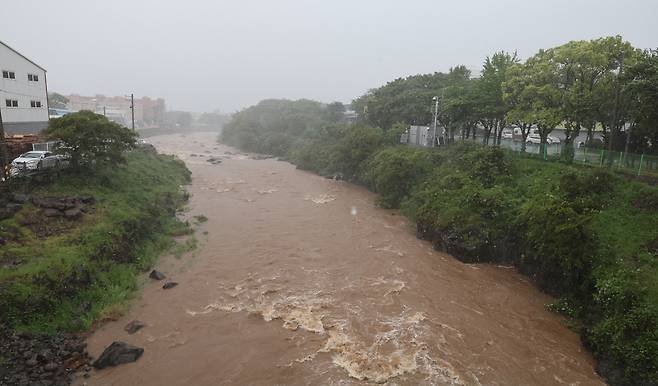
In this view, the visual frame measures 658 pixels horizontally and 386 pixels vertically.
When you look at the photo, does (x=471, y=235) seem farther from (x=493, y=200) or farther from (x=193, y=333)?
(x=193, y=333)

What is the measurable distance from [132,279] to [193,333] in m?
5.19

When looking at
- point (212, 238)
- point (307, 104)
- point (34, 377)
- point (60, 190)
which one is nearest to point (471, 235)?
point (212, 238)

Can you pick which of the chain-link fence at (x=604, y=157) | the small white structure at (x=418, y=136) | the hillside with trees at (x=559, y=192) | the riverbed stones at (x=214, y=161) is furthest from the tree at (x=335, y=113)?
the chain-link fence at (x=604, y=157)

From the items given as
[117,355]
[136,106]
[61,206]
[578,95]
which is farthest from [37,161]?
[136,106]

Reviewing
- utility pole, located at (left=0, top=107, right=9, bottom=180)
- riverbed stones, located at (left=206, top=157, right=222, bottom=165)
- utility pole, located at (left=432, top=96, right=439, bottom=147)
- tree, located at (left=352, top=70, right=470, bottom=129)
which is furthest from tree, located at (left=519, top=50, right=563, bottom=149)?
riverbed stones, located at (left=206, top=157, right=222, bottom=165)

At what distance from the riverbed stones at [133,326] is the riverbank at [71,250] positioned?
1087mm

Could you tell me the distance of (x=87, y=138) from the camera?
75.0ft

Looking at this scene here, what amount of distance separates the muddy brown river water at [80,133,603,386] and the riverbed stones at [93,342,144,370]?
247 millimetres

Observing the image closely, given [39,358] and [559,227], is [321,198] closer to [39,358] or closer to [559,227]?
[559,227]

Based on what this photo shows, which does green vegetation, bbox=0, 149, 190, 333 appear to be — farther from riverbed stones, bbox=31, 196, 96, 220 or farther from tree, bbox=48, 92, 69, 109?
tree, bbox=48, 92, 69, 109

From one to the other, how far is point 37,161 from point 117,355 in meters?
16.9

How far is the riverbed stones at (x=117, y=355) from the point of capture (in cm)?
1170

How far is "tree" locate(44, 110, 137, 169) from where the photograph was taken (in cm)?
2238

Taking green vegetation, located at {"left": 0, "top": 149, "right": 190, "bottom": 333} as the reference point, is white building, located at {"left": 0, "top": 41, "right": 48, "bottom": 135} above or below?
above
